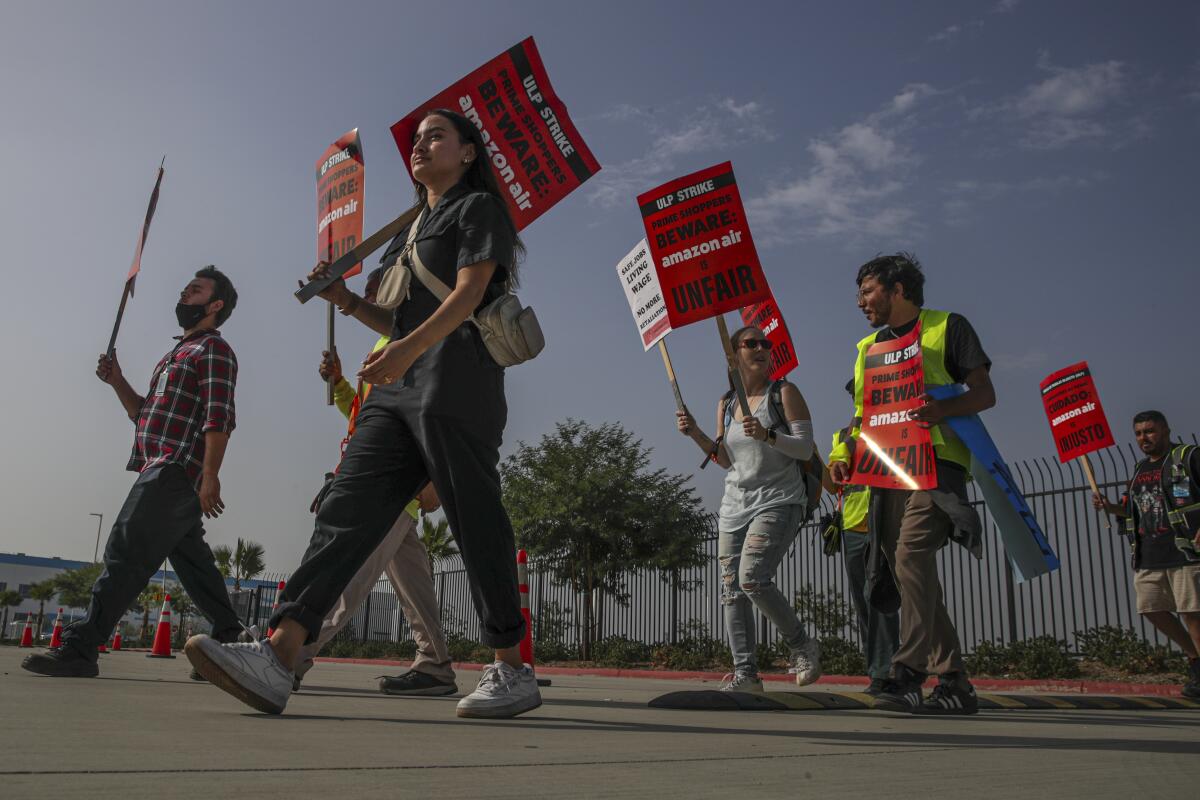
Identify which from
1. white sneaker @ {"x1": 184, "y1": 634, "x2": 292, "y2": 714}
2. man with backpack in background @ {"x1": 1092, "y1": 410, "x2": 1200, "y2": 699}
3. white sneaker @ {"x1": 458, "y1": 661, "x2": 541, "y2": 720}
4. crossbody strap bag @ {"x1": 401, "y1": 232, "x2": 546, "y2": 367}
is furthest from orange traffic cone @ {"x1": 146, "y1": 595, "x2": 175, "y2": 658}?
man with backpack in background @ {"x1": 1092, "y1": 410, "x2": 1200, "y2": 699}

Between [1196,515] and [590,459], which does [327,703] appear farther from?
[590,459]

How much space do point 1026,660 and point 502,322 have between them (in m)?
9.29

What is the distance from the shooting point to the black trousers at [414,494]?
3.09 m

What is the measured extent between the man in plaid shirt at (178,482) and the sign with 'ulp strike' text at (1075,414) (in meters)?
8.48

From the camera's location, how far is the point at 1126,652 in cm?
1014

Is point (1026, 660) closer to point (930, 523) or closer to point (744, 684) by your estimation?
point (744, 684)

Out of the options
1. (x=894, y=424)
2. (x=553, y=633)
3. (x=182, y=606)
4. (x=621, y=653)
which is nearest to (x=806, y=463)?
(x=894, y=424)

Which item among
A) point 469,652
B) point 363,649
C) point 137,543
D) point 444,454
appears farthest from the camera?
point 363,649

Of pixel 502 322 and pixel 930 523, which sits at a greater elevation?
pixel 502 322

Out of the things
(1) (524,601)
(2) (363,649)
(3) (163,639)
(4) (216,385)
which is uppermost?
(4) (216,385)

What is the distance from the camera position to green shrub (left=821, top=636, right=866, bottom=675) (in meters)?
11.4

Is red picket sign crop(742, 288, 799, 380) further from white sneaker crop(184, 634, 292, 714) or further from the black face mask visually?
white sneaker crop(184, 634, 292, 714)

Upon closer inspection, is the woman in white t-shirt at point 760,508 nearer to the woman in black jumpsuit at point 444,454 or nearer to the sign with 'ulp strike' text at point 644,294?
the sign with 'ulp strike' text at point 644,294

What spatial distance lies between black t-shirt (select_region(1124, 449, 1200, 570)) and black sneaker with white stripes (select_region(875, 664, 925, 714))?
460 centimetres
